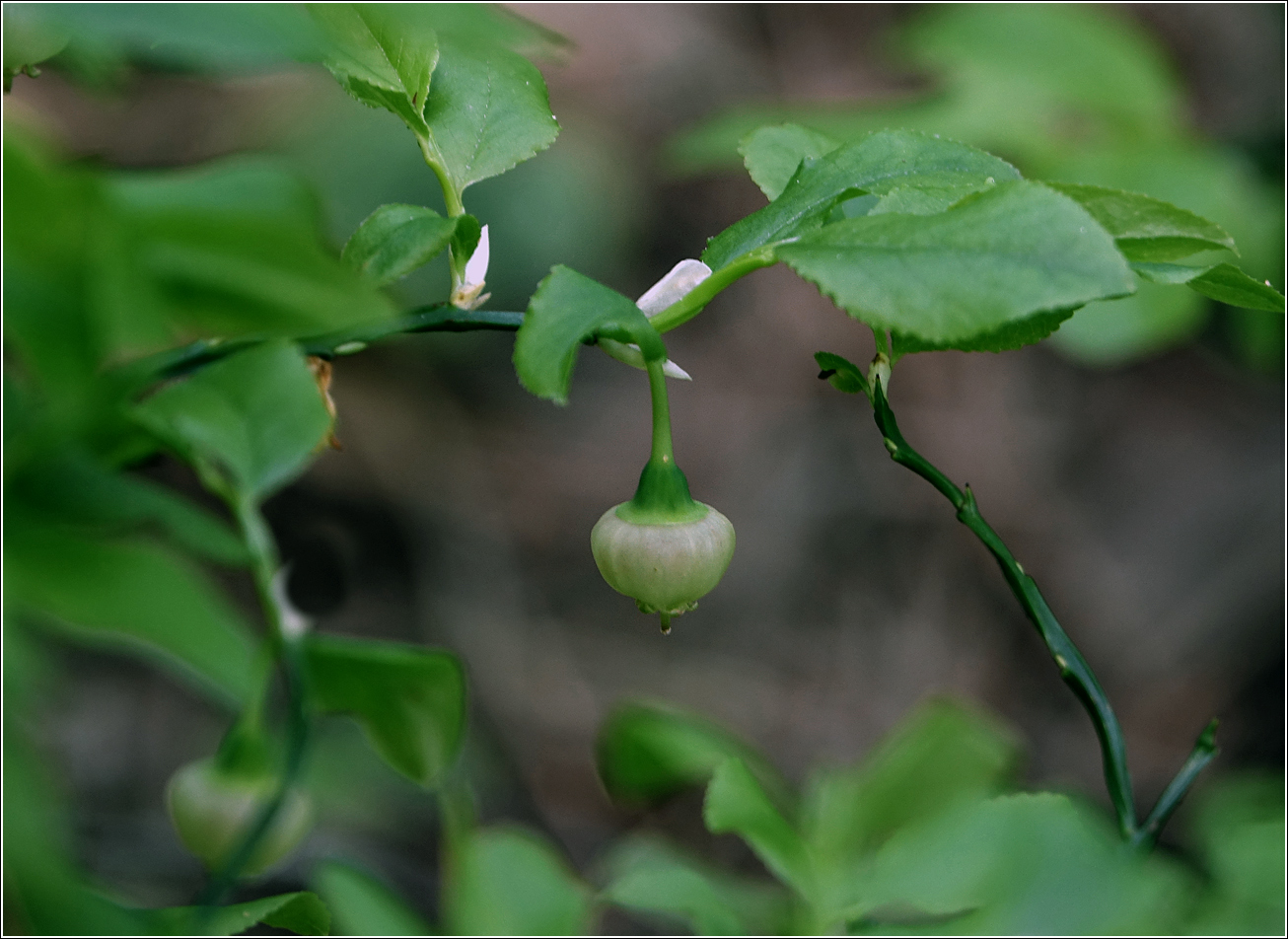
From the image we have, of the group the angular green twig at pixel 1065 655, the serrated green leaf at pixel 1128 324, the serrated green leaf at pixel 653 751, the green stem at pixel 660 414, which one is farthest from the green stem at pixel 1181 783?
the serrated green leaf at pixel 1128 324

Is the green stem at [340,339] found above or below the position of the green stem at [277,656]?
above

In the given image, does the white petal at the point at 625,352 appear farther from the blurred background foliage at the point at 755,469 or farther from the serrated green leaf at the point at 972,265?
the blurred background foliage at the point at 755,469

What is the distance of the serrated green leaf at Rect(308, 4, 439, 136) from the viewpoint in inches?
19.6

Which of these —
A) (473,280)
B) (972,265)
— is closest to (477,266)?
(473,280)

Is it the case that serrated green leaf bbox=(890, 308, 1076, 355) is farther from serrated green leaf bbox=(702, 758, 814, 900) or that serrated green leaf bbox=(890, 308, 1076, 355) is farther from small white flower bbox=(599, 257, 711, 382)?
serrated green leaf bbox=(702, 758, 814, 900)

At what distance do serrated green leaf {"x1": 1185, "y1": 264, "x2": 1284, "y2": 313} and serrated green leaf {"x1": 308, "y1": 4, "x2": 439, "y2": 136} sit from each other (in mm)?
349

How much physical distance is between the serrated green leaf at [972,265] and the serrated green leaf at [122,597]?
0.86 feet

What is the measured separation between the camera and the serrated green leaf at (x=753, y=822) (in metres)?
0.61

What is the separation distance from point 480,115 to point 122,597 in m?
0.27

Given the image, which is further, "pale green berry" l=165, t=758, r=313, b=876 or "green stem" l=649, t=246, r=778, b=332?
"pale green berry" l=165, t=758, r=313, b=876

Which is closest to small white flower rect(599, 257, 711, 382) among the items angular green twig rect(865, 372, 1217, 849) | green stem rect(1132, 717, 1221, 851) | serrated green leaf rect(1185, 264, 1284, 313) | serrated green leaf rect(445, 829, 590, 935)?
angular green twig rect(865, 372, 1217, 849)

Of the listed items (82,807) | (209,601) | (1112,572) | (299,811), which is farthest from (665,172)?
(209,601)

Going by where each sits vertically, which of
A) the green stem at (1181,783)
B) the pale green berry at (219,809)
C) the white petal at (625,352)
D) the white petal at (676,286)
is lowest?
the pale green berry at (219,809)

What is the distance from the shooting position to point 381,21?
51 centimetres
